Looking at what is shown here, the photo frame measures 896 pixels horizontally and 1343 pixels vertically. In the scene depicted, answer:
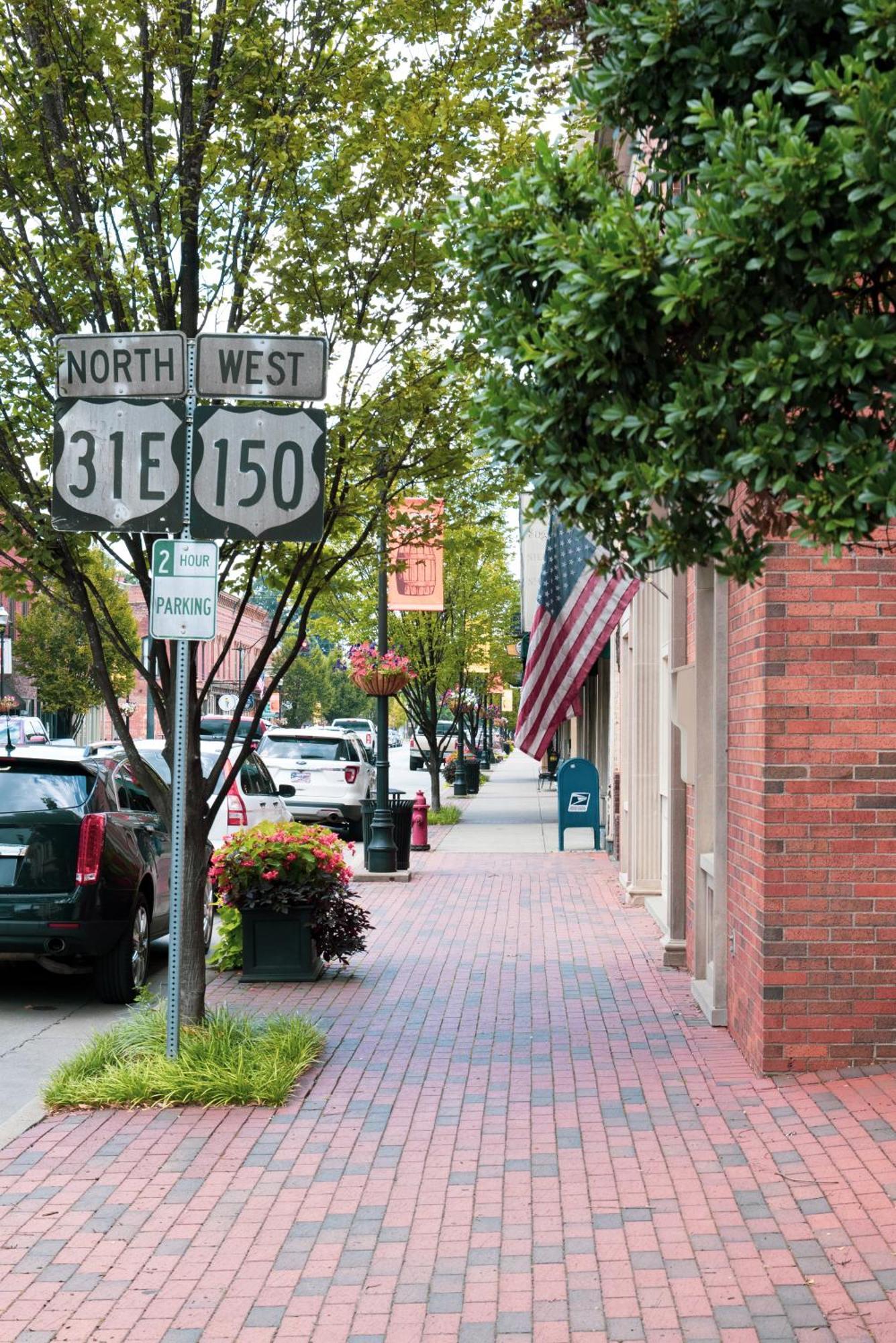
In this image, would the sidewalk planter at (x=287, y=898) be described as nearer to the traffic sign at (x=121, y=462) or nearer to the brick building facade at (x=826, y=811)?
the traffic sign at (x=121, y=462)

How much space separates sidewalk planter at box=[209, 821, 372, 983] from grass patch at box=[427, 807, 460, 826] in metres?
18.2

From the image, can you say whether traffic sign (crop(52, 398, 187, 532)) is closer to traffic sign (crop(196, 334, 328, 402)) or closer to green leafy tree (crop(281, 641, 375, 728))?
traffic sign (crop(196, 334, 328, 402))

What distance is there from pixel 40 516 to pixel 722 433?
5.37 m

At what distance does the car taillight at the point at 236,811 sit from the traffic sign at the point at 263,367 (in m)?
9.08

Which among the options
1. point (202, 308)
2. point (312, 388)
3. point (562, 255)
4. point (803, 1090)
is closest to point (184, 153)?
point (202, 308)

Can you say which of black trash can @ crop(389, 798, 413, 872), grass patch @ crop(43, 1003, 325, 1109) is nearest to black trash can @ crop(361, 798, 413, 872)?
black trash can @ crop(389, 798, 413, 872)

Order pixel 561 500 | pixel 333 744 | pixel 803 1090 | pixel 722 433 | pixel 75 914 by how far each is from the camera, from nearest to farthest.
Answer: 1. pixel 722 433
2. pixel 561 500
3. pixel 803 1090
4. pixel 75 914
5. pixel 333 744

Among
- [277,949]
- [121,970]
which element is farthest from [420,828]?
[121,970]

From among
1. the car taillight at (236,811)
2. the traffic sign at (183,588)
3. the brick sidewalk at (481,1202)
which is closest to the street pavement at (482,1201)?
the brick sidewalk at (481,1202)

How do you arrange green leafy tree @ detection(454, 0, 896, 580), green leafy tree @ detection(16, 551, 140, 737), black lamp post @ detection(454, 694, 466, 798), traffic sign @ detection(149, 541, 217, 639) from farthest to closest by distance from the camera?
green leafy tree @ detection(16, 551, 140, 737) → black lamp post @ detection(454, 694, 466, 798) → traffic sign @ detection(149, 541, 217, 639) → green leafy tree @ detection(454, 0, 896, 580)

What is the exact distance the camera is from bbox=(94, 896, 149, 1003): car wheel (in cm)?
1017

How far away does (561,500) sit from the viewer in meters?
4.19

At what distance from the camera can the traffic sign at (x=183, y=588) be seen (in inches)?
296

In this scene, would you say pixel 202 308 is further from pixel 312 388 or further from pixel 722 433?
pixel 722 433
